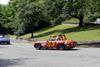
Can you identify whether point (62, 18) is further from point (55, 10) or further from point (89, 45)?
point (89, 45)

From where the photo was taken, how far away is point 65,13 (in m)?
64.2

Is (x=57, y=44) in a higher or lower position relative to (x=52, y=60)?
higher

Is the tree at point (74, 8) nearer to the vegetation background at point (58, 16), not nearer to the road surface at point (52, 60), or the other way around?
the vegetation background at point (58, 16)

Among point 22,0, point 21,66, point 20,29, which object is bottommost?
point 21,66

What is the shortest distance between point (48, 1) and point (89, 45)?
2585cm

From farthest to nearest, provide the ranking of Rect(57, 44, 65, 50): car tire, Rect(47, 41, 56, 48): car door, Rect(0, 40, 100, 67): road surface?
Rect(47, 41, 56, 48): car door
Rect(57, 44, 65, 50): car tire
Rect(0, 40, 100, 67): road surface

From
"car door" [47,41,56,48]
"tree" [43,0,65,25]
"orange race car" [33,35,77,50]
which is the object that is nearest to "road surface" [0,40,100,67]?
"orange race car" [33,35,77,50]

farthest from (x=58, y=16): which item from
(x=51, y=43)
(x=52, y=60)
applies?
(x=52, y=60)

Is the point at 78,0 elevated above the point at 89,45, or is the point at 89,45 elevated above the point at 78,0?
the point at 78,0

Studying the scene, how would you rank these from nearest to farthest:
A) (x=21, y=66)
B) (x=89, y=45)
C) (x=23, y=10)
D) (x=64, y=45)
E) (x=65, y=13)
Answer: (x=21, y=66)
(x=64, y=45)
(x=89, y=45)
(x=65, y=13)
(x=23, y=10)

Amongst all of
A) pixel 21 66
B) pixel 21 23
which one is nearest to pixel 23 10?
pixel 21 23

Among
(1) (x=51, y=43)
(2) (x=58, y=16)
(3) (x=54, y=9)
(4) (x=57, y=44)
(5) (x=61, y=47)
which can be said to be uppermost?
(3) (x=54, y=9)

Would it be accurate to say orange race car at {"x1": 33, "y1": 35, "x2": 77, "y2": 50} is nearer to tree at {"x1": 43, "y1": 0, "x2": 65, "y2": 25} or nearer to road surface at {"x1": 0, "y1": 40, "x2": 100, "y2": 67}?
road surface at {"x1": 0, "y1": 40, "x2": 100, "y2": 67}

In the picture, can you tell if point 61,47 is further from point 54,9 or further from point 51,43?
point 54,9
